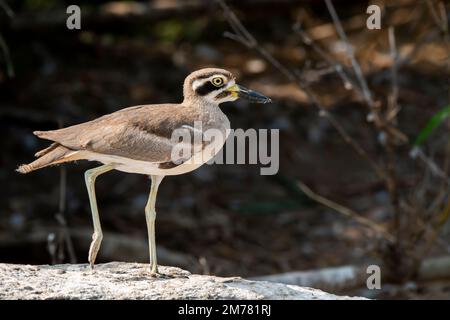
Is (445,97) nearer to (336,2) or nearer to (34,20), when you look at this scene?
(336,2)

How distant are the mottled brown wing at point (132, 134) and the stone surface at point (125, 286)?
59 cm

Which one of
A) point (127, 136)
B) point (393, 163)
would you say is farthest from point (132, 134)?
point (393, 163)

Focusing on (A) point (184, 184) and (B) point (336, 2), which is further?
(B) point (336, 2)

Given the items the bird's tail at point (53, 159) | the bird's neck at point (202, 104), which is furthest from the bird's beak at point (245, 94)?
the bird's tail at point (53, 159)

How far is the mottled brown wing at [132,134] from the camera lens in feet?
14.0

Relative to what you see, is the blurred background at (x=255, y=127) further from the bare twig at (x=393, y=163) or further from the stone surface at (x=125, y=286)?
the stone surface at (x=125, y=286)

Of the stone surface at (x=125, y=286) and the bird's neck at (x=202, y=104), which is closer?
the stone surface at (x=125, y=286)

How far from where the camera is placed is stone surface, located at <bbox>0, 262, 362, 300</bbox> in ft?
13.9

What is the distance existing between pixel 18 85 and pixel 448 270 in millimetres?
4377

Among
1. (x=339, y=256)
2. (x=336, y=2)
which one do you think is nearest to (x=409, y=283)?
(x=339, y=256)

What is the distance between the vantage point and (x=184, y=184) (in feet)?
28.7

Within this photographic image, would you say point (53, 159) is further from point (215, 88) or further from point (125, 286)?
point (215, 88)

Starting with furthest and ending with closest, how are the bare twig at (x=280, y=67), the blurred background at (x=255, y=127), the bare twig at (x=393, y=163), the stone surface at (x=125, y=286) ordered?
the blurred background at (x=255, y=127)
the bare twig at (x=393, y=163)
the bare twig at (x=280, y=67)
the stone surface at (x=125, y=286)

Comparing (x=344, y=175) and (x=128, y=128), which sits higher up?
(x=344, y=175)
